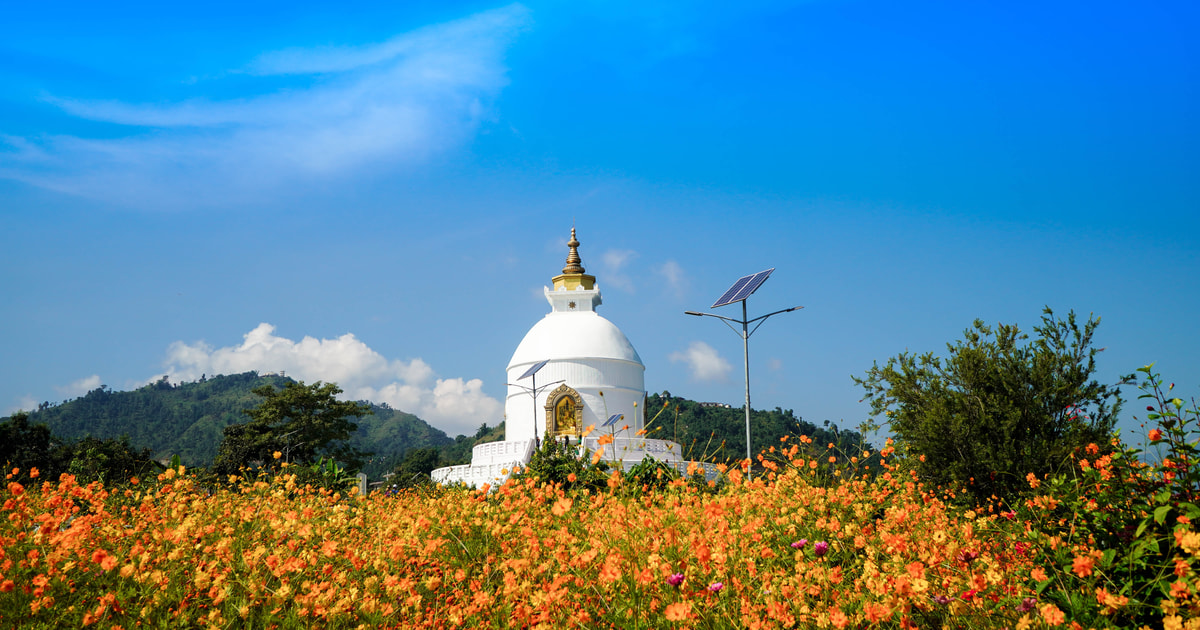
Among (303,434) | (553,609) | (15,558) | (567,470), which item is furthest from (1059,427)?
(303,434)

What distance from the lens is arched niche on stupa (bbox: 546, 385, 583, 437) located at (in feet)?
126

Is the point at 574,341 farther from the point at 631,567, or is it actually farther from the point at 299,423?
the point at 631,567

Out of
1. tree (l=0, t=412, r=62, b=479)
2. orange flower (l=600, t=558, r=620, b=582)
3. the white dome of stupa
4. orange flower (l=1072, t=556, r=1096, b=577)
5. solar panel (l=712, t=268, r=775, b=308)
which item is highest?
the white dome of stupa

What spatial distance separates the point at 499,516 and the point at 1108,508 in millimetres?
4704

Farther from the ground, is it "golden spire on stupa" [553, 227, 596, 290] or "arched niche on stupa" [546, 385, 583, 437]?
"golden spire on stupa" [553, 227, 596, 290]

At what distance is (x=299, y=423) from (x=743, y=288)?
3391 cm

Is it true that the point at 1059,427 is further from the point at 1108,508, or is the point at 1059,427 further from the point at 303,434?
the point at 303,434

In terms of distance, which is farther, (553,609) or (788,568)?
(788,568)

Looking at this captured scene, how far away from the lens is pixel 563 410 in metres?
38.7

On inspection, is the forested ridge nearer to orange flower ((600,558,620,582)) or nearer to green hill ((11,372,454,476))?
green hill ((11,372,454,476))

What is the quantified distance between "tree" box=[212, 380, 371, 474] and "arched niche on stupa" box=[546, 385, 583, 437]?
40.0 feet

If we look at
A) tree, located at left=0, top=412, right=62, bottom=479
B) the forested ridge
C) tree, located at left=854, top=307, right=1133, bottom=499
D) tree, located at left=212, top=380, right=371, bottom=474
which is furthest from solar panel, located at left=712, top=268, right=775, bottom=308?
the forested ridge

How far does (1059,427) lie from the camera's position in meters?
11.8

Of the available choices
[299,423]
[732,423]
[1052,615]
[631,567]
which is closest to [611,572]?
[631,567]
